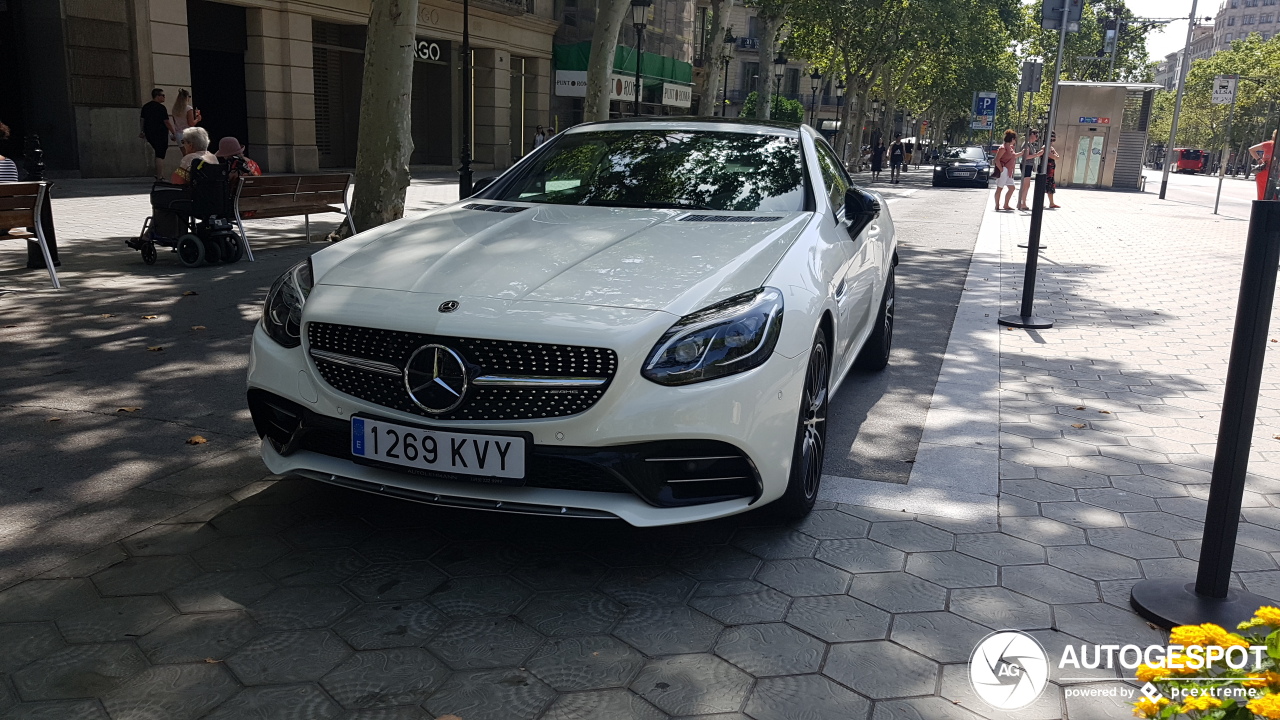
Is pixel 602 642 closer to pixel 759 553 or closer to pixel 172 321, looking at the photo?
pixel 759 553

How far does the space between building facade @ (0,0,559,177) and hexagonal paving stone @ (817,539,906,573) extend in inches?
782

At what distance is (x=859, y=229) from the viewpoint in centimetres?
494

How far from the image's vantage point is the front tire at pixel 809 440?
12.1 feet

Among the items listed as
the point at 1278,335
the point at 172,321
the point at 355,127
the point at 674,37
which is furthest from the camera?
the point at 674,37

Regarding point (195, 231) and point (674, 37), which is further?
point (674, 37)

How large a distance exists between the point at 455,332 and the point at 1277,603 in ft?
9.09

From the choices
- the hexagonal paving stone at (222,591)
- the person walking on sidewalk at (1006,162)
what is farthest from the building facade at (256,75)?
the hexagonal paving stone at (222,591)

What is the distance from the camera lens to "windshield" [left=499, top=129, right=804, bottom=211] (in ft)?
15.6

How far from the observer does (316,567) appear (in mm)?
3410

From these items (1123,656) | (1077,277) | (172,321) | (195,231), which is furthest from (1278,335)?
(195,231)

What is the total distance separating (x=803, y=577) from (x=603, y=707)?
3.43 feet

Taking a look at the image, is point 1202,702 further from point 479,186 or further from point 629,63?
point 629,63

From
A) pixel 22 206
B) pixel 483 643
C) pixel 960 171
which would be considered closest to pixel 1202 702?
pixel 483 643

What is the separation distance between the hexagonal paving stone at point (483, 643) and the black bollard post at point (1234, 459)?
76.9 inches
